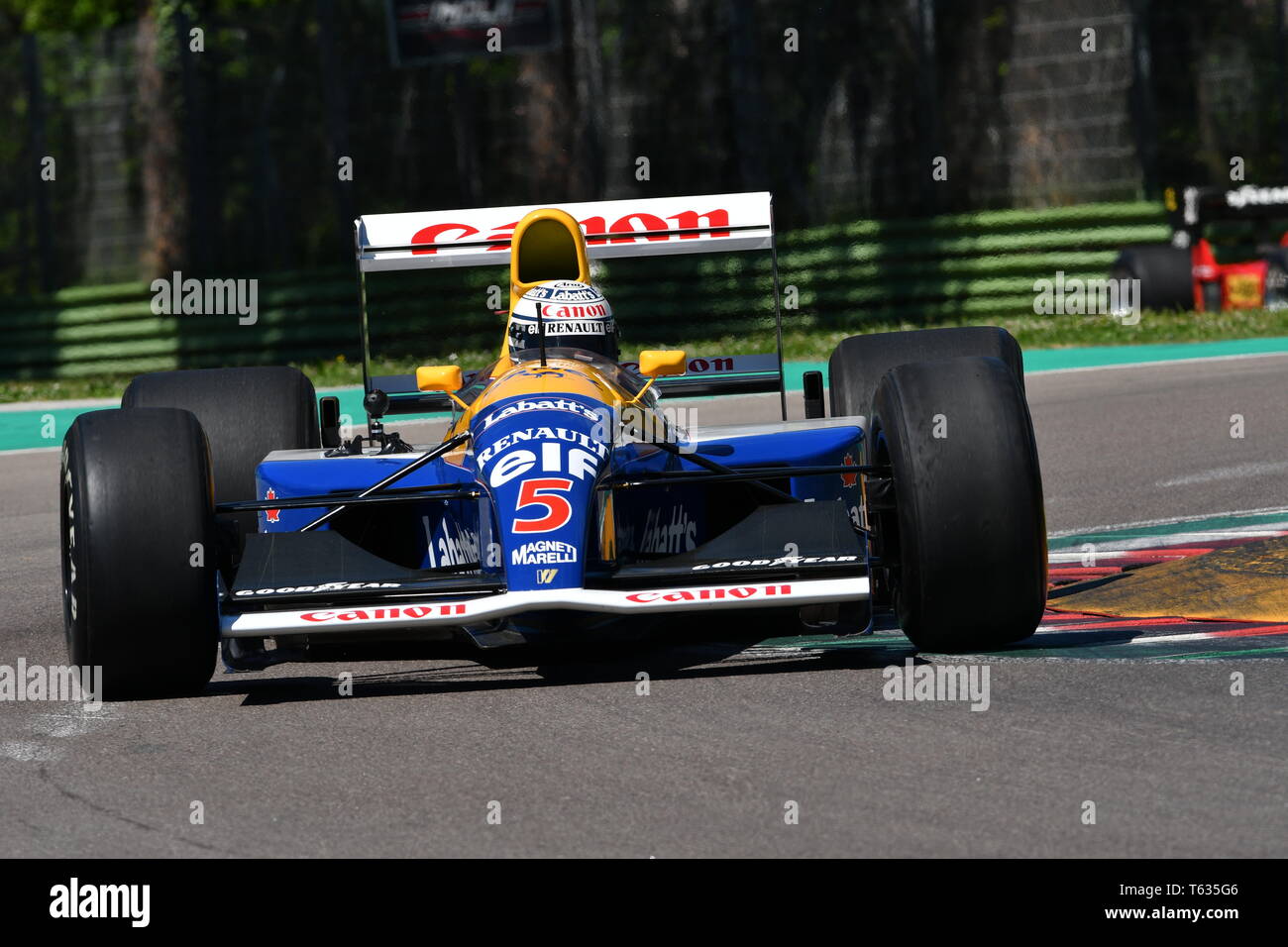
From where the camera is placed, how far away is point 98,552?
20.3 feet

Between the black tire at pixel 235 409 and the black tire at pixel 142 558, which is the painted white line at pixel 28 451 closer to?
the black tire at pixel 235 409

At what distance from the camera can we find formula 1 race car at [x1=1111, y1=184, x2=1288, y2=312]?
776 inches

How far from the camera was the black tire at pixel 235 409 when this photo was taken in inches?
326

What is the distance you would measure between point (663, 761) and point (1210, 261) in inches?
628

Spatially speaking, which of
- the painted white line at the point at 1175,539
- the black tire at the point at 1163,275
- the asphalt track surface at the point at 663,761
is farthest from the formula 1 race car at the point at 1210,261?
the asphalt track surface at the point at 663,761

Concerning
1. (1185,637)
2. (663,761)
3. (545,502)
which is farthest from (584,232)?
(663,761)

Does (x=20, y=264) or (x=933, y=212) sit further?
(x=20, y=264)

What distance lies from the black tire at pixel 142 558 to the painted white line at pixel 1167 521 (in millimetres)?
4539

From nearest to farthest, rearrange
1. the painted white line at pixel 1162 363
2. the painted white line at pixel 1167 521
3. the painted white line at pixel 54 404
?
the painted white line at pixel 1167 521, the painted white line at pixel 1162 363, the painted white line at pixel 54 404

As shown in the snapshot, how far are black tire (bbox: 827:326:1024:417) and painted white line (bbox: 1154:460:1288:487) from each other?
2653 mm

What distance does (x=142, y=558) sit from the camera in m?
6.21
